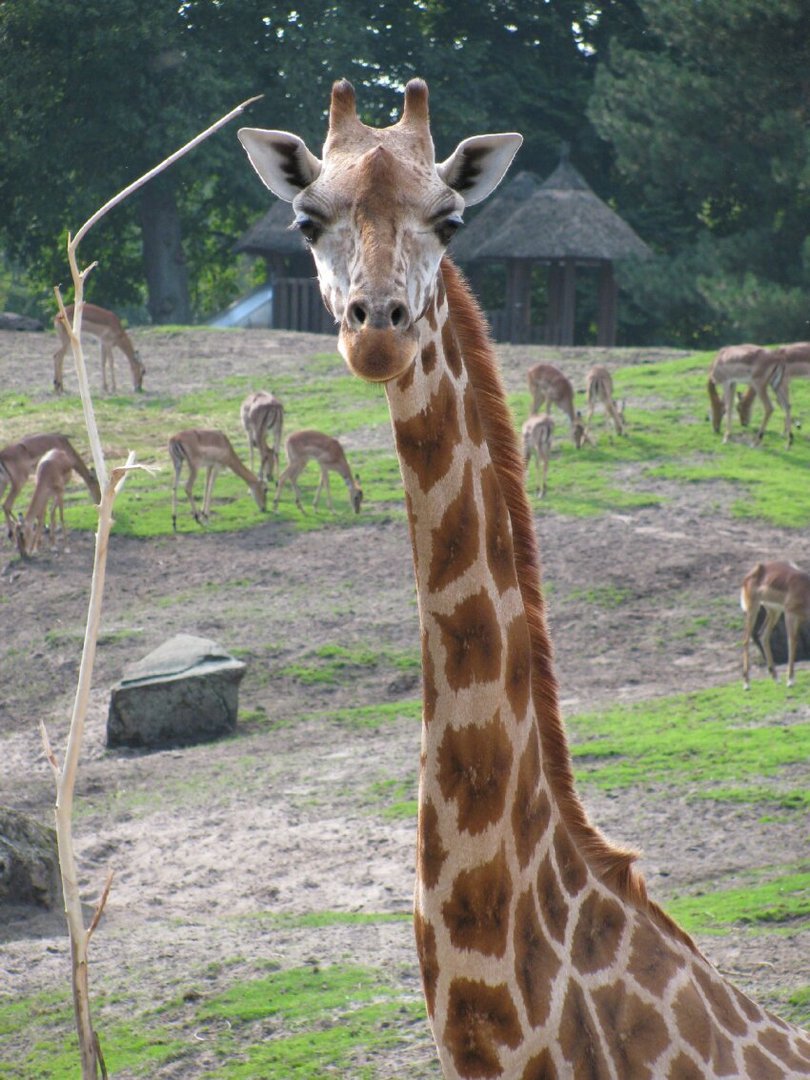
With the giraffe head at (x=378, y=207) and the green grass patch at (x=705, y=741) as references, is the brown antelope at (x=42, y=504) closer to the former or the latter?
the green grass patch at (x=705, y=741)

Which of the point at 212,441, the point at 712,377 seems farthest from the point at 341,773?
the point at 712,377

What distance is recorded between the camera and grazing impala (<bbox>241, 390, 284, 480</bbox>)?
2206cm

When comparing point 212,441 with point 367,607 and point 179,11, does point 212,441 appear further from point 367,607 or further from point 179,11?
point 179,11

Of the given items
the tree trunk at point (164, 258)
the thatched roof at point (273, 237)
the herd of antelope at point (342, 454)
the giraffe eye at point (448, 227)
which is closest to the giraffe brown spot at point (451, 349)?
the giraffe eye at point (448, 227)

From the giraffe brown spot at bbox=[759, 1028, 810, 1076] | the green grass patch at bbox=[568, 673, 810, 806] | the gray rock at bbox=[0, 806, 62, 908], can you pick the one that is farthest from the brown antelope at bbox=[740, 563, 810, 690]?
the giraffe brown spot at bbox=[759, 1028, 810, 1076]

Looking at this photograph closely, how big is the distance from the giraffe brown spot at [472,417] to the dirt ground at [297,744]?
11.3 feet

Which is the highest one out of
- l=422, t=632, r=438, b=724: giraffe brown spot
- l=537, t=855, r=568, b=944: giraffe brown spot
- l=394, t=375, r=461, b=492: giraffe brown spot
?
l=394, t=375, r=461, b=492: giraffe brown spot

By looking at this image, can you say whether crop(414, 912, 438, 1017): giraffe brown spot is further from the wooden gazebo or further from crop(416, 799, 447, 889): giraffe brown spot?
the wooden gazebo

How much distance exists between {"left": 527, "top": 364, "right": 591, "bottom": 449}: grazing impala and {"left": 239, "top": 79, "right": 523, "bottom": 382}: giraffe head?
64.7 feet

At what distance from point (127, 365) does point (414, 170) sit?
3069 cm

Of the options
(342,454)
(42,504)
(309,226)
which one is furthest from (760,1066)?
(342,454)

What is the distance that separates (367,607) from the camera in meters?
16.6

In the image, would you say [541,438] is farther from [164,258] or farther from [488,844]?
[164,258]

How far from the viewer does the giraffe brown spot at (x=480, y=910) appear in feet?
11.1
